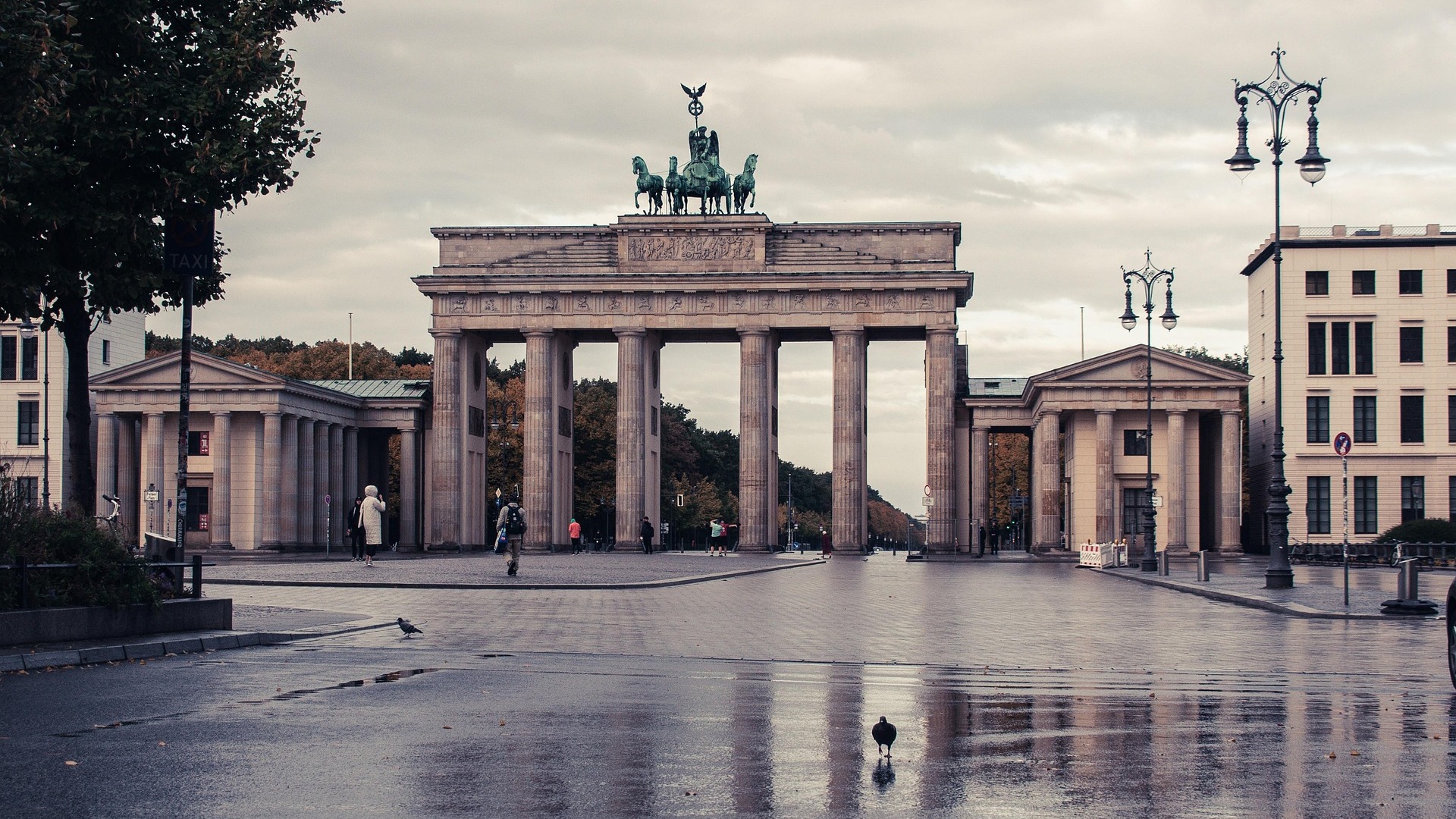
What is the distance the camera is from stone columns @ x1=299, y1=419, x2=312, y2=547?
3452 inches

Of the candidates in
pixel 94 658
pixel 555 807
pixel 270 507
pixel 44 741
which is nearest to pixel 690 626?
pixel 94 658

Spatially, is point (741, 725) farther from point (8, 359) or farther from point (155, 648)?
point (8, 359)

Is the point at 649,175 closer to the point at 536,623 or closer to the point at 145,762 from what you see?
the point at 536,623

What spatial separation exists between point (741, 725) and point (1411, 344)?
79.6m

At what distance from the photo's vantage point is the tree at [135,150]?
2392 cm

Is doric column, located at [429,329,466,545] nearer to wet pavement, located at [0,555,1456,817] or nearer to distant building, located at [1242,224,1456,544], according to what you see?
distant building, located at [1242,224,1456,544]

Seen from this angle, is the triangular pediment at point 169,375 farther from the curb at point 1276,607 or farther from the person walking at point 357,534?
the curb at point 1276,607

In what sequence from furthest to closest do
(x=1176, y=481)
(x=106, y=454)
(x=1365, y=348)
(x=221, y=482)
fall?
(x=106, y=454) → (x=1365, y=348) → (x=221, y=482) → (x=1176, y=481)

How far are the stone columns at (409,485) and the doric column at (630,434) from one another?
42.9 ft

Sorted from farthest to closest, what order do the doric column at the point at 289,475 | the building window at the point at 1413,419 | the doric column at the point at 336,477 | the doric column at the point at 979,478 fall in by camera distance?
the doric column at the point at 336,477
the doric column at the point at 979,478
the doric column at the point at 289,475
the building window at the point at 1413,419

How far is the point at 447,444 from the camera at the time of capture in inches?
3526

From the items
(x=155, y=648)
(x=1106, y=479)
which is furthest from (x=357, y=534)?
(x=1106, y=479)

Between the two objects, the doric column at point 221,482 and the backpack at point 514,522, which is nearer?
the backpack at point 514,522

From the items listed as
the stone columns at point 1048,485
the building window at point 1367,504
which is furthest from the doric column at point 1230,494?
the stone columns at point 1048,485
